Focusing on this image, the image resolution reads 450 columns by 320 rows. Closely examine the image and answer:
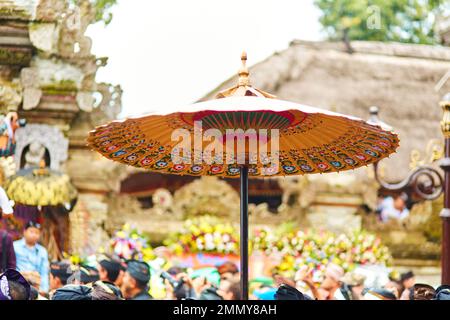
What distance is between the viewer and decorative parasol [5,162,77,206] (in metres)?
7.76

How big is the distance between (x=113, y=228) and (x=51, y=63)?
1919 millimetres

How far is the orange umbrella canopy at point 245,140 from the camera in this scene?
454cm

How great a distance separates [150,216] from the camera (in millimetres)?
9164

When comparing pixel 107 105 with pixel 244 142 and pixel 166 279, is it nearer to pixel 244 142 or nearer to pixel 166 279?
pixel 166 279

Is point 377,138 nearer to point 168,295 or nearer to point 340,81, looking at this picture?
point 168,295

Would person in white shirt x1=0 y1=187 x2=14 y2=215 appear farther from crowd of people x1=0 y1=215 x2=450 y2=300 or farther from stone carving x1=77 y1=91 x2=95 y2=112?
stone carving x1=77 y1=91 x2=95 y2=112

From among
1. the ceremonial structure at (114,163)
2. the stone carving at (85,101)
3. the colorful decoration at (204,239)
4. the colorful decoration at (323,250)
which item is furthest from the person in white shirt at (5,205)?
the colorful decoration at (323,250)

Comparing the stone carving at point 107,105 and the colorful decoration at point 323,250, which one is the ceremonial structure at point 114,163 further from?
the colorful decoration at point 323,250

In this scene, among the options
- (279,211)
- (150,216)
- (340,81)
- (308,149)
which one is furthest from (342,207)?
(308,149)

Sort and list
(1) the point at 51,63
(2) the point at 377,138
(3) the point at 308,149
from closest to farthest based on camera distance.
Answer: (2) the point at 377,138 < (3) the point at 308,149 < (1) the point at 51,63

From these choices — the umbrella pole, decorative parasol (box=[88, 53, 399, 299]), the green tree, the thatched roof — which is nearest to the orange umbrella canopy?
decorative parasol (box=[88, 53, 399, 299])

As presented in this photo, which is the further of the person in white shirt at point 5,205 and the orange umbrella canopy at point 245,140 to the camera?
the person in white shirt at point 5,205

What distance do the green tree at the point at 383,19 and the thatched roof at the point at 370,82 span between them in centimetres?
385

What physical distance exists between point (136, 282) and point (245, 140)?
7.59 ft
